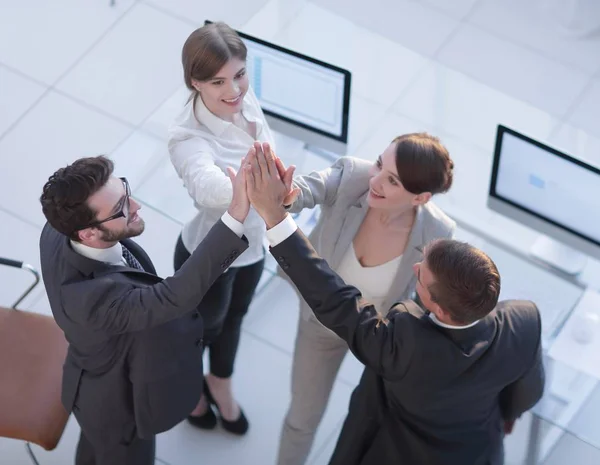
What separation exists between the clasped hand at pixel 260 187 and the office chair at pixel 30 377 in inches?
39.3

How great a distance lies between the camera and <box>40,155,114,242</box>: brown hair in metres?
2.50

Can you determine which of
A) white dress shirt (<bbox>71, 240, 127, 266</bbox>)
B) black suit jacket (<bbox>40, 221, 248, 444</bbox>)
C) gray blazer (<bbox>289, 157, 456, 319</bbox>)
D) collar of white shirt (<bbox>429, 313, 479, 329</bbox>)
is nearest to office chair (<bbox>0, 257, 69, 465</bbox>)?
black suit jacket (<bbox>40, 221, 248, 444</bbox>)

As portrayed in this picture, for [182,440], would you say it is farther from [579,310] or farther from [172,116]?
[579,310]

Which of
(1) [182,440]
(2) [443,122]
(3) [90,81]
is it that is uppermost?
(2) [443,122]

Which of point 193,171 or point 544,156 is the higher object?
point 544,156

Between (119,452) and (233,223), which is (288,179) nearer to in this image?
(233,223)

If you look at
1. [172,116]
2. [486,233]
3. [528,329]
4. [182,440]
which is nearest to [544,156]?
[486,233]

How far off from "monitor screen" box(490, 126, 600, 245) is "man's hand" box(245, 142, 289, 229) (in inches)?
41.9

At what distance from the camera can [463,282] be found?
240 centimetres

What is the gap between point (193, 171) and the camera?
288 cm

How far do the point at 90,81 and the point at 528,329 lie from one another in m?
3.02

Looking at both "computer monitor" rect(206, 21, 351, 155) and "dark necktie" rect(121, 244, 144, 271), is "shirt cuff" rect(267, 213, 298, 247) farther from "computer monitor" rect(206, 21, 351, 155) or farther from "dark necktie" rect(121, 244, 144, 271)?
"computer monitor" rect(206, 21, 351, 155)

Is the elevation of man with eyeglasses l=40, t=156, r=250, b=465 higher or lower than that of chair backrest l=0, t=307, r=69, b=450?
higher

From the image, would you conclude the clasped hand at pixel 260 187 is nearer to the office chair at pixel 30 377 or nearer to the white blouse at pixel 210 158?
the white blouse at pixel 210 158
